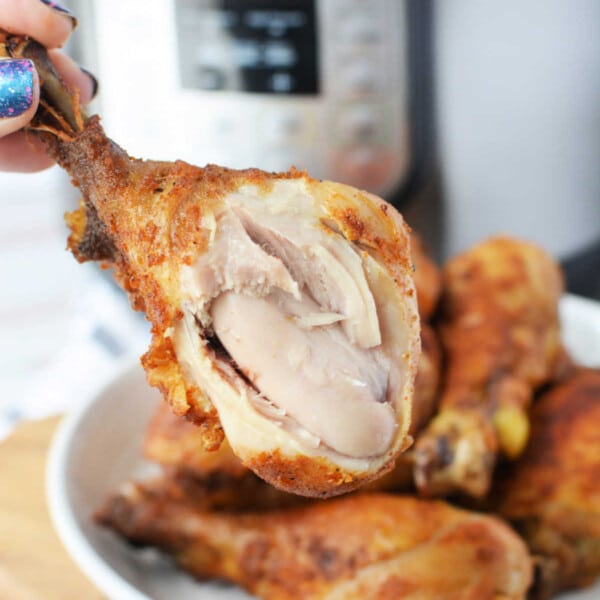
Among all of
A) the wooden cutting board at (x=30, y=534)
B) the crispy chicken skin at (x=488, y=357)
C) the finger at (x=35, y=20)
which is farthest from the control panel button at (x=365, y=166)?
the finger at (x=35, y=20)

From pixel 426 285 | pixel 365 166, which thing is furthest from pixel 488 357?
pixel 365 166

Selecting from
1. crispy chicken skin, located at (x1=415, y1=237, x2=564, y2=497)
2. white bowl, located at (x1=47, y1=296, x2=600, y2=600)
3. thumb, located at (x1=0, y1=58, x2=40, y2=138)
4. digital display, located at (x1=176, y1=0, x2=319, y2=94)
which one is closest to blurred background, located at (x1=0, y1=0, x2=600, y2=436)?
digital display, located at (x1=176, y1=0, x2=319, y2=94)

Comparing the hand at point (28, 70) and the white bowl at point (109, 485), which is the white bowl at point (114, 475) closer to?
the white bowl at point (109, 485)

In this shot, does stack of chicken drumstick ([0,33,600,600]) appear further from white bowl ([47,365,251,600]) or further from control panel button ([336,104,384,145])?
control panel button ([336,104,384,145])

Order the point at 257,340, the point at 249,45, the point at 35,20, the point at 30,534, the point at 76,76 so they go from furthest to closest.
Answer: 1. the point at 249,45
2. the point at 30,534
3. the point at 76,76
4. the point at 35,20
5. the point at 257,340

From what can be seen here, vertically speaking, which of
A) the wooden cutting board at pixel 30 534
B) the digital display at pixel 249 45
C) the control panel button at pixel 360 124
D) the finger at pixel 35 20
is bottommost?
the wooden cutting board at pixel 30 534

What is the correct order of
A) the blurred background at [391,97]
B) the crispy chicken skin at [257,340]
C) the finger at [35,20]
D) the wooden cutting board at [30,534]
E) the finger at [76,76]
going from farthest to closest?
1. the blurred background at [391,97]
2. the wooden cutting board at [30,534]
3. the finger at [76,76]
4. the finger at [35,20]
5. the crispy chicken skin at [257,340]

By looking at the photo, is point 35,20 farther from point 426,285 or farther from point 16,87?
point 426,285

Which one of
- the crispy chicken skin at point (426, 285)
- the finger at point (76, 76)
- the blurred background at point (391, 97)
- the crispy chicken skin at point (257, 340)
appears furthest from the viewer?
the blurred background at point (391, 97)
